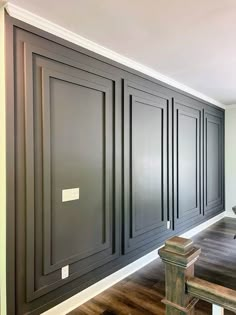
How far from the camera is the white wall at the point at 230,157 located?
564 cm

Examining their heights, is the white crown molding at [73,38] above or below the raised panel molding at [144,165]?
above

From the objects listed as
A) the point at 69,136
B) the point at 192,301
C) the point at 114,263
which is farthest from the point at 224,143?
the point at 192,301

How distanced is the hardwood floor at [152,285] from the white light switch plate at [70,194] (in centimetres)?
105

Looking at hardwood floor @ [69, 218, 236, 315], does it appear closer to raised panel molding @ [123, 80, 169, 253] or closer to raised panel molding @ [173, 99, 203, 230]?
raised panel molding @ [123, 80, 169, 253]

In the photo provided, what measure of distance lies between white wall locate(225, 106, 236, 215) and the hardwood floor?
5.64 feet

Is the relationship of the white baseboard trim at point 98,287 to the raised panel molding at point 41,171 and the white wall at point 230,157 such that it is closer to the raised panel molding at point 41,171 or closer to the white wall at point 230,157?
the raised panel molding at point 41,171

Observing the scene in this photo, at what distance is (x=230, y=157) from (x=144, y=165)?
327cm

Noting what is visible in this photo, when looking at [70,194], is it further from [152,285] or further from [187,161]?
[187,161]

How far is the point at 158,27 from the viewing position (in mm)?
2201

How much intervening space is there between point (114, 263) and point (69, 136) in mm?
1542

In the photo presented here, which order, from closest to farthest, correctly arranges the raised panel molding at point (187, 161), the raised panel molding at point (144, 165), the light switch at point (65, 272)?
1. the light switch at point (65, 272)
2. the raised panel molding at point (144, 165)
3. the raised panel molding at point (187, 161)

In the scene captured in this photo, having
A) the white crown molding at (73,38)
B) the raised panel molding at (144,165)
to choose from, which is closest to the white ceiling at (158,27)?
the white crown molding at (73,38)

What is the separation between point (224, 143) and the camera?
5.75 m

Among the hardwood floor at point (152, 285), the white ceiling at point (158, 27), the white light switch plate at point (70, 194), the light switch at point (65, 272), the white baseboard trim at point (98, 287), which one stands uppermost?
the white ceiling at point (158, 27)
